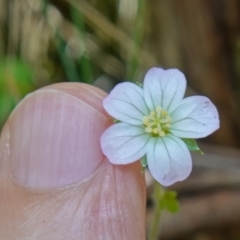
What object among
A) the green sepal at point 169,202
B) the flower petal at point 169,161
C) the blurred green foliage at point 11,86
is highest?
the blurred green foliage at point 11,86

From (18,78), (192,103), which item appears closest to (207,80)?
(18,78)

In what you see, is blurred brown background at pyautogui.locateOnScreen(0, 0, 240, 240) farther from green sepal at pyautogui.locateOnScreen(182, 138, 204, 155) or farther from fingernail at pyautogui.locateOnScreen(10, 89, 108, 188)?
green sepal at pyautogui.locateOnScreen(182, 138, 204, 155)

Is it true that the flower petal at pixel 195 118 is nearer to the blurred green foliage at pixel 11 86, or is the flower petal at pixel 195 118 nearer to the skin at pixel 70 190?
the skin at pixel 70 190

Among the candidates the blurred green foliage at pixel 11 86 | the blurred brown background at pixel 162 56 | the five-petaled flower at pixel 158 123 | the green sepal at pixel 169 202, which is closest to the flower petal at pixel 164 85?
the five-petaled flower at pixel 158 123

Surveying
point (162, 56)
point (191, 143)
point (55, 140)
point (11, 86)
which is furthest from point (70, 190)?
point (162, 56)

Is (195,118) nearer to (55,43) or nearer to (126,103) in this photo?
(126,103)

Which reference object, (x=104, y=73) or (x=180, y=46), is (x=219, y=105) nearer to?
(x=180, y=46)
